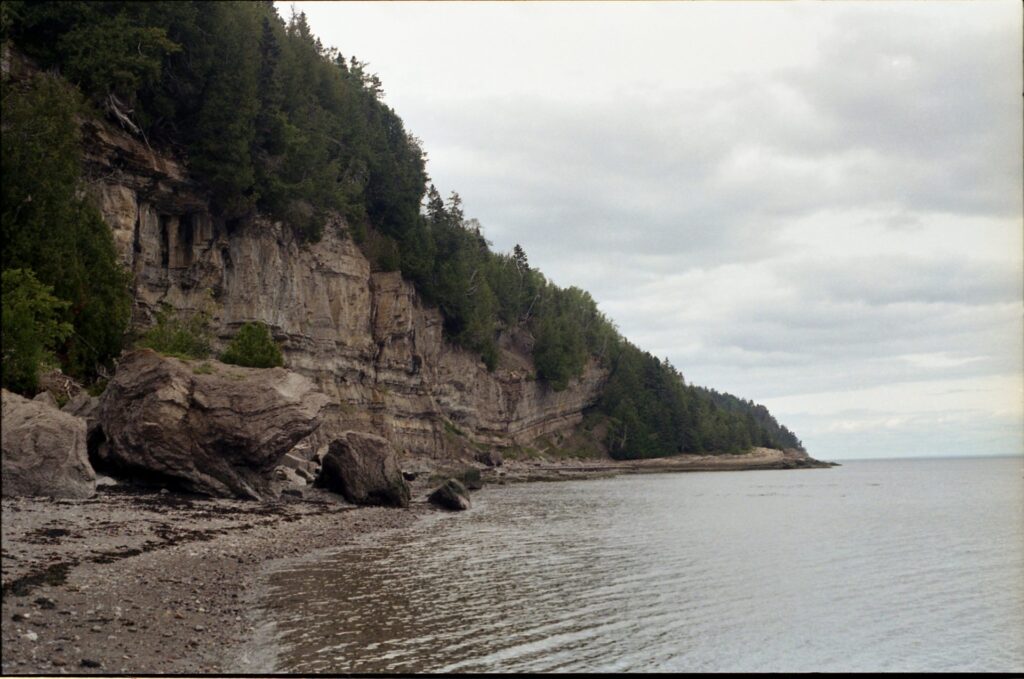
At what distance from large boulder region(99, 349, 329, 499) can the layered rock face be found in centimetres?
1796

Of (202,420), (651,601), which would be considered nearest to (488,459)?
(202,420)

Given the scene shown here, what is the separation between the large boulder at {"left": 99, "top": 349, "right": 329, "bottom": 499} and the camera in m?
28.3

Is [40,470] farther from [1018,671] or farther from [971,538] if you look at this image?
[971,538]

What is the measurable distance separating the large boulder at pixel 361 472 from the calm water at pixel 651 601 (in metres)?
4.73

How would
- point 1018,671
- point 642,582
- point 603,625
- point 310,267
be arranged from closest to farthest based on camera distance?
1. point 1018,671
2. point 603,625
3. point 642,582
4. point 310,267

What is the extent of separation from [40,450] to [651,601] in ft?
55.1

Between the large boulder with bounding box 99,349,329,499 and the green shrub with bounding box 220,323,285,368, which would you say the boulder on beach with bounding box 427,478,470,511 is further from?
the large boulder with bounding box 99,349,329,499

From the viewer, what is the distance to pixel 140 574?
1652cm

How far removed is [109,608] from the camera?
1352 cm

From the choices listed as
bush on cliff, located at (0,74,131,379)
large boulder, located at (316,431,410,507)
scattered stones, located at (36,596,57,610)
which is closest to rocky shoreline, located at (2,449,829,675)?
scattered stones, located at (36,596,57,610)

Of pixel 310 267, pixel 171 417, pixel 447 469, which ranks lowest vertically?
pixel 447 469

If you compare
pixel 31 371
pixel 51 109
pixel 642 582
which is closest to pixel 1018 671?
pixel 642 582

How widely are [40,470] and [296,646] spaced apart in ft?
40.4

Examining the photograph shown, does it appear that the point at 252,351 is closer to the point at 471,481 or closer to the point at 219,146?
the point at 219,146
